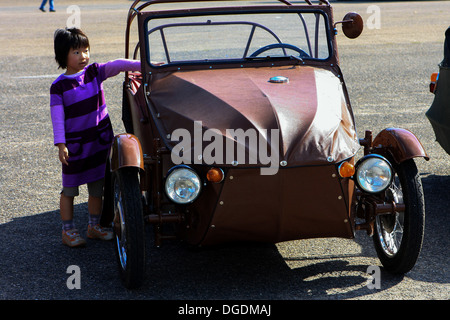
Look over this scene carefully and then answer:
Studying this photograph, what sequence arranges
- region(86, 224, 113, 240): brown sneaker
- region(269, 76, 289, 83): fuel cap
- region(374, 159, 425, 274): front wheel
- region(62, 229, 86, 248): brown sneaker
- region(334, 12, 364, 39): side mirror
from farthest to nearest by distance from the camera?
region(334, 12, 364, 39): side mirror, region(86, 224, 113, 240): brown sneaker, region(62, 229, 86, 248): brown sneaker, region(269, 76, 289, 83): fuel cap, region(374, 159, 425, 274): front wheel

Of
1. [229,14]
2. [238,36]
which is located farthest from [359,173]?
[238,36]

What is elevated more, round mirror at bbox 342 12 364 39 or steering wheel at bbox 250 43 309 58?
round mirror at bbox 342 12 364 39

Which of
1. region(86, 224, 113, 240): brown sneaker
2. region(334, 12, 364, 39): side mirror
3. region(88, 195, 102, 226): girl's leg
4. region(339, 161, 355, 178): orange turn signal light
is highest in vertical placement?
region(334, 12, 364, 39): side mirror

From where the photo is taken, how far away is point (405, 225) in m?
3.83

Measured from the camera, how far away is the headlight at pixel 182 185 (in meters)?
3.55

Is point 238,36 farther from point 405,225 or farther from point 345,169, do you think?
point 405,225

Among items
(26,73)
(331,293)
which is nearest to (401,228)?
(331,293)

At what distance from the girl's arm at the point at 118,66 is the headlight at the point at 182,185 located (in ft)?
4.41

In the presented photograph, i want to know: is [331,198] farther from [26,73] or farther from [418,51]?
[418,51]

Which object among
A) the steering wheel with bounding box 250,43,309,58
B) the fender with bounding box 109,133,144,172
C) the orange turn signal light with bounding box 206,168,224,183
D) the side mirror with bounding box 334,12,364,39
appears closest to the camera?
the orange turn signal light with bounding box 206,168,224,183

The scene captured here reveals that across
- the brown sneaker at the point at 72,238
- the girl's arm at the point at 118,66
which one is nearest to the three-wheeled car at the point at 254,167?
the girl's arm at the point at 118,66

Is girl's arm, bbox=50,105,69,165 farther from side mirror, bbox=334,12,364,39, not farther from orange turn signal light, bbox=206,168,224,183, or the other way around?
side mirror, bbox=334,12,364,39

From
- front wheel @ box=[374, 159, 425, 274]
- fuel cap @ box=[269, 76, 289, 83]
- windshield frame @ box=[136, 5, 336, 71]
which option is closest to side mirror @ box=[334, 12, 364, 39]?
windshield frame @ box=[136, 5, 336, 71]

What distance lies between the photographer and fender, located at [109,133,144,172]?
366cm
